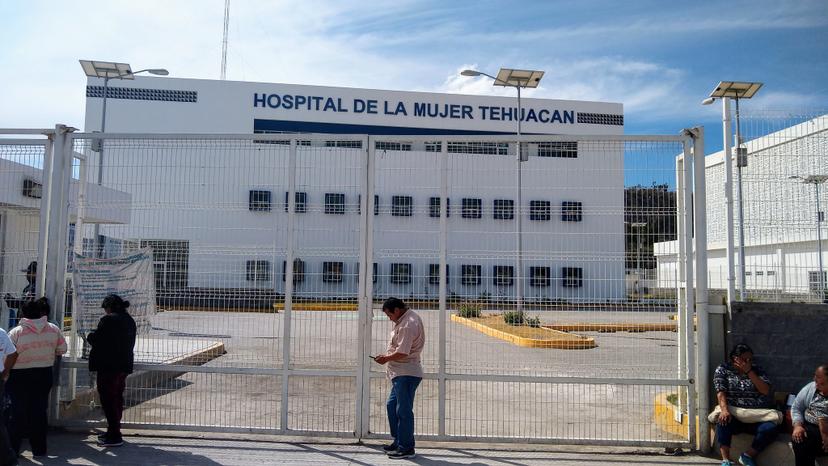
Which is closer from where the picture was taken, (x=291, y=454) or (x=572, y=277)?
(x=291, y=454)

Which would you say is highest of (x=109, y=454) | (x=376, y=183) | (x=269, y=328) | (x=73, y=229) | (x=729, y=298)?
(x=376, y=183)

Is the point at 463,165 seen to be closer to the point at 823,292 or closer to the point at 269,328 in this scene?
the point at 269,328

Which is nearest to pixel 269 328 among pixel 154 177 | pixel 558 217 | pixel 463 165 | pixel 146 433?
pixel 146 433

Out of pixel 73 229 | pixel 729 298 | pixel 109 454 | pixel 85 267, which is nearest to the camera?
pixel 109 454

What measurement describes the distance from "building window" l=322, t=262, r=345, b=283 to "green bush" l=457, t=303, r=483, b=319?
137cm

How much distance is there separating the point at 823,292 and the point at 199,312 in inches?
251

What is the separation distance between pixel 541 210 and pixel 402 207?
1411mm

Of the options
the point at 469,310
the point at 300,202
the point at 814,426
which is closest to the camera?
the point at 814,426

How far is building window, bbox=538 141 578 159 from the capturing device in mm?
6375

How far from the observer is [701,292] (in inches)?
238

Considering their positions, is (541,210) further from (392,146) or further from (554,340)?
(392,146)

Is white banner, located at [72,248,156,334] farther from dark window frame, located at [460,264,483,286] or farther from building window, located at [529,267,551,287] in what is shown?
building window, located at [529,267,551,287]

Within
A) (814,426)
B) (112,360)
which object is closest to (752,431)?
(814,426)

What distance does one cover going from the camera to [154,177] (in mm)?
6672
